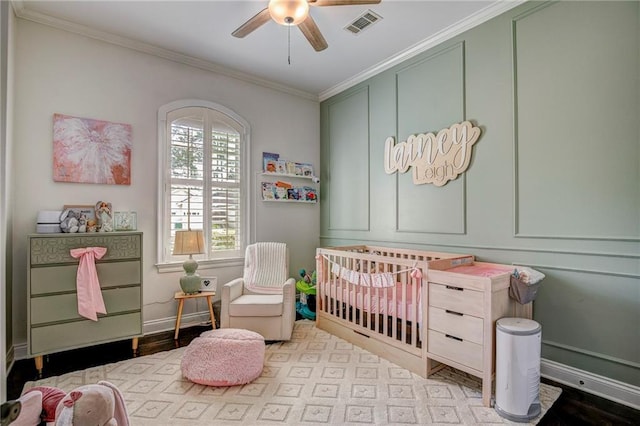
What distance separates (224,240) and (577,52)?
3674 mm

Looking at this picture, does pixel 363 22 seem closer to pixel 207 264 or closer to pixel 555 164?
pixel 555 164

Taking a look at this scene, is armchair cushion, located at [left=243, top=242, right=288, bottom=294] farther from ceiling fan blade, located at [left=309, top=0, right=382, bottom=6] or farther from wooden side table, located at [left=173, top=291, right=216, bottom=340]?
ceiling fan blade, located at [left=309, top=0, right=382, bottom=6]

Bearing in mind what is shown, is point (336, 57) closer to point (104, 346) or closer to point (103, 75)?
point (103, 75)

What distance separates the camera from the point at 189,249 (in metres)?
3.24

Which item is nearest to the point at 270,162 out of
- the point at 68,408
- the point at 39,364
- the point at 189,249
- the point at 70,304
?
the point at 189,249

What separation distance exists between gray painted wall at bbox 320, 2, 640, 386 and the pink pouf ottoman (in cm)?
196

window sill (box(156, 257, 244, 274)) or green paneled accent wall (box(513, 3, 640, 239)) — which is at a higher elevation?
green paneled accent wall (box(513, 3, 640, 239))

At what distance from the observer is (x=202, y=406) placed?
81.1 inches

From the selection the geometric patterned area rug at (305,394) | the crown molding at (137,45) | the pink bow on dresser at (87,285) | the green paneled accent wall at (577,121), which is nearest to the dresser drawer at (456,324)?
the geometric patterned area rug at (305,394)

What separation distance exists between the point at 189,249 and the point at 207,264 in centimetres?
54

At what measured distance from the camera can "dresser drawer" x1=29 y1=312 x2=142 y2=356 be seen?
245 cm

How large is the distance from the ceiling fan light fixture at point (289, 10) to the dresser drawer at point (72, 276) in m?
2.30

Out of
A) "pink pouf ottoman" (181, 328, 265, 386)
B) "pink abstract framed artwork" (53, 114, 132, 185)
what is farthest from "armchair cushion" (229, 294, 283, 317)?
"pink abstract framed artwork" (53, 114, 132, 185)

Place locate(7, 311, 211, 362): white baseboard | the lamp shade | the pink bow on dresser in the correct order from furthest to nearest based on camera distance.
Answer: locate(7, 311, 211, 362): white baseboard, the lamp shade, the pink bow on dresser
